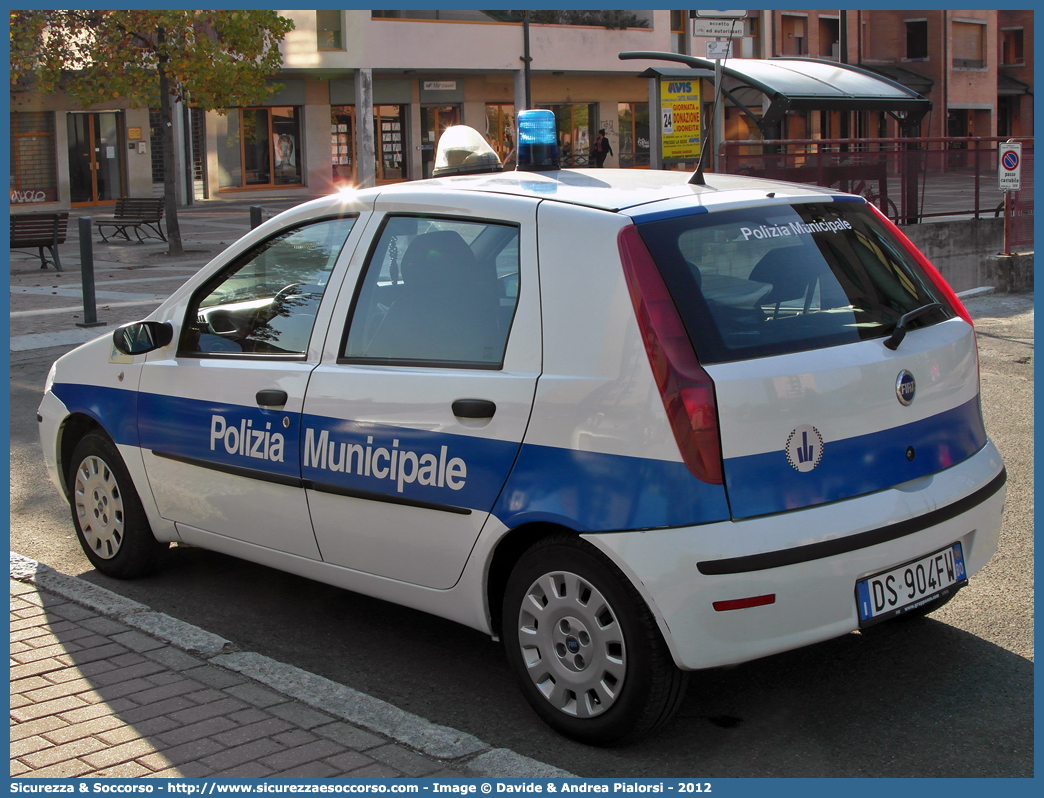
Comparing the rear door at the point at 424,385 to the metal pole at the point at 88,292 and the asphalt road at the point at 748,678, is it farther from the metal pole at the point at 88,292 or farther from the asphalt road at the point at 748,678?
the metal pole at the point at 88,292

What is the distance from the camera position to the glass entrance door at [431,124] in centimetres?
4444

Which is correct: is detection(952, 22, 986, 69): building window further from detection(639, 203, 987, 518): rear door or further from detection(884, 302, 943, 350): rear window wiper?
detection(639, 203, 987, 518): rear door

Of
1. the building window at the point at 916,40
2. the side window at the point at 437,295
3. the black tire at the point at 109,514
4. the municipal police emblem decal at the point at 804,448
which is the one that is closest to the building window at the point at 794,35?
the building window at the point at 916,40

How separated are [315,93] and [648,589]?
134ft

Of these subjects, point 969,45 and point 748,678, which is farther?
point 969,45

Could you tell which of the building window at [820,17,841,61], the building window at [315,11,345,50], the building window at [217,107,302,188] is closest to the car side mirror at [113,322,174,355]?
the building window at [217,107,302,188]

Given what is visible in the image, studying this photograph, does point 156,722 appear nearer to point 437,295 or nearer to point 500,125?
point 437,295

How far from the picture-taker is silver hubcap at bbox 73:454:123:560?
513cm

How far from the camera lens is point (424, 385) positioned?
3809mm

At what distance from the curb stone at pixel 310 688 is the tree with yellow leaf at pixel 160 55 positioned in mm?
17205

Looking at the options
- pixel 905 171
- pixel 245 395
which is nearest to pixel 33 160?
pixel 905 171

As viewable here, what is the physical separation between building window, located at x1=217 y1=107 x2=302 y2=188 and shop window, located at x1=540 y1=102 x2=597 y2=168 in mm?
10918

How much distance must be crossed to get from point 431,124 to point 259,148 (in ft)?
22.9

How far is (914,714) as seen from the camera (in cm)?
368
